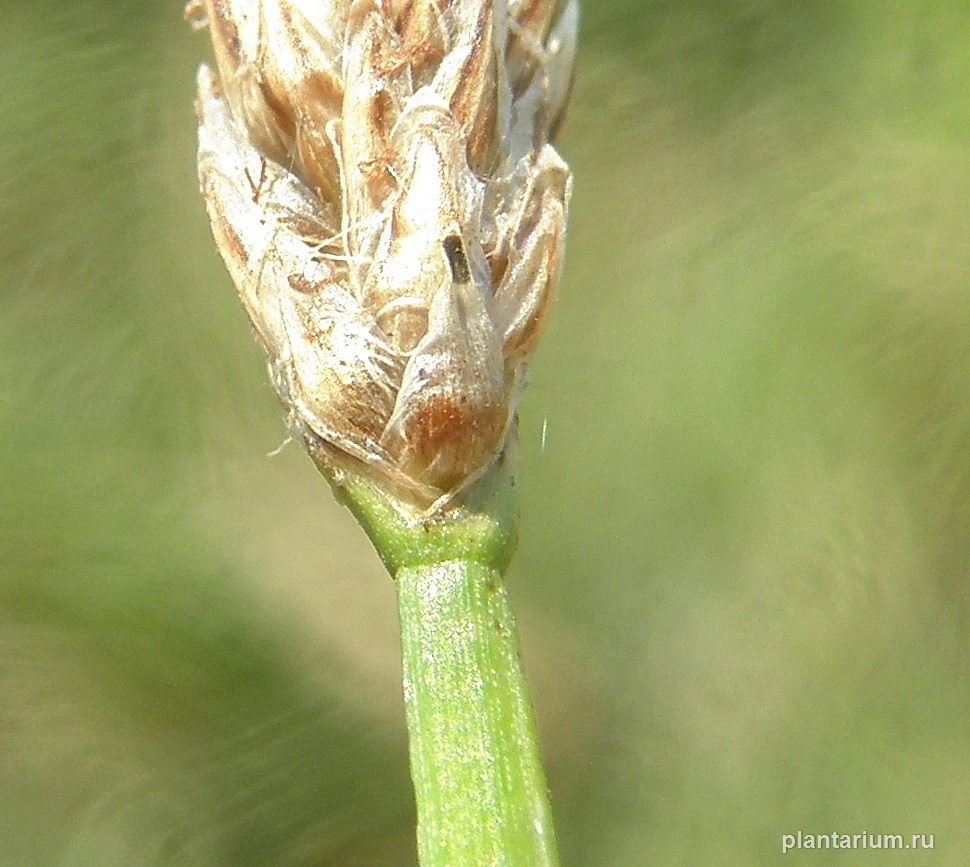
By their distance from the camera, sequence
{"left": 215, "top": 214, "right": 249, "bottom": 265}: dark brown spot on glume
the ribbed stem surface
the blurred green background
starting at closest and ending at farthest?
the ribbed stem surface → {"left": 215, "top": 214, "right": 249, "bottom": 265}: dark brown spot on glume → the blurred green background

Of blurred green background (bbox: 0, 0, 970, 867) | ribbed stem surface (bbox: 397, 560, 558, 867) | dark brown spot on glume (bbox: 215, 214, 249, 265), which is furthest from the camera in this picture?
blurred green background (bbox: 0, 0, 970, 867)

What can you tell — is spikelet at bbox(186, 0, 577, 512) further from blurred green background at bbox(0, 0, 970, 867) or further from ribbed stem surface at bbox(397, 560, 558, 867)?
blurred green background at bbox(0, 0, 970, 867)

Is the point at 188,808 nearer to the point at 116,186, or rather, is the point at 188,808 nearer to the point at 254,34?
the point at 116,186

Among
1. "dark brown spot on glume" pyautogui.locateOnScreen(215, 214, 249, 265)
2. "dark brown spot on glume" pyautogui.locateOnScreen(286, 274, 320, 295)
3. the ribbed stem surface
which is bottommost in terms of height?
the ribbed stem surface

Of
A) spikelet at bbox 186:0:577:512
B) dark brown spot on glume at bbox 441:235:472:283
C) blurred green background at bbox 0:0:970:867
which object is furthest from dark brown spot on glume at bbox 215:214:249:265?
blurred green background at bbox 0:0:970:867

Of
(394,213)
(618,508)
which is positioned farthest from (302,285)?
(618,508)

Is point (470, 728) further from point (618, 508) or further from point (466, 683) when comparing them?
point (618, 508)

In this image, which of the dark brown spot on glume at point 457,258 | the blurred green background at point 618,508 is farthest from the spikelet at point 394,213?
the blurred green background at point 618,508
